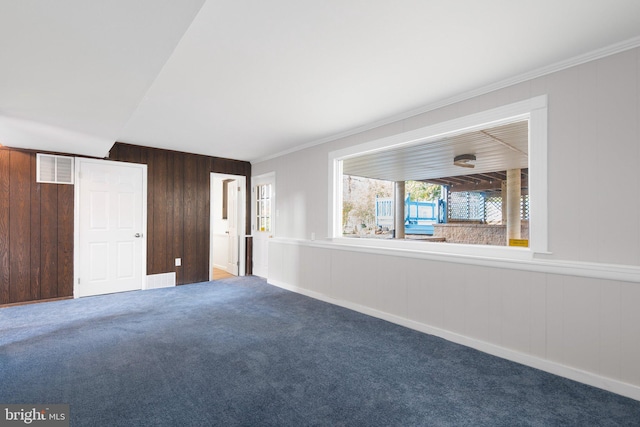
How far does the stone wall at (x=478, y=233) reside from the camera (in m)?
7.30

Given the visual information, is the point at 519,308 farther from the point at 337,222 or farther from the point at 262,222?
the point at 262,222

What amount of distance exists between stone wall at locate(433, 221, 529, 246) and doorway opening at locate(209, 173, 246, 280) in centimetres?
483

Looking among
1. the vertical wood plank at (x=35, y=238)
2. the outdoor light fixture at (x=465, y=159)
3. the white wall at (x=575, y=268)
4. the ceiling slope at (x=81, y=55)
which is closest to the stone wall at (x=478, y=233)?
the outdoor light fixture at (x=465, y=159)

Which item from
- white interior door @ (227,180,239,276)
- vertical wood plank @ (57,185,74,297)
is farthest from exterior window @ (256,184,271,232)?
vertical wood plank @ (57,185,74,297)

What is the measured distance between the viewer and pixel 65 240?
4.57m

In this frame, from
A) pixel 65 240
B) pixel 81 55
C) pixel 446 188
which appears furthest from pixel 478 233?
pixel 65 240

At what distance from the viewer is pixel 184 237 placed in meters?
5.64

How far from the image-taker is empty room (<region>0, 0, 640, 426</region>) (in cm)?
188

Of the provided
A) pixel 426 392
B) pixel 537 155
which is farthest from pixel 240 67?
pixel 426 392

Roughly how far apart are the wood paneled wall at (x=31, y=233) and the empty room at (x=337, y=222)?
27mm

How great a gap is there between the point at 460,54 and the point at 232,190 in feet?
18.0

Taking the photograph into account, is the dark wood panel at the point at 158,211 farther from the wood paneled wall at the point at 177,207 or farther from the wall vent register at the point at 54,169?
the wall vent register at the point at 54,169

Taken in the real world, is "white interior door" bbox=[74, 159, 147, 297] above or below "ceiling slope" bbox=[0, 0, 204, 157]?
below

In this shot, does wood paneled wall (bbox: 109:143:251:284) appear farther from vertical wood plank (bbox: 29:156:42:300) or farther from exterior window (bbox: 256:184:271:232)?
vertical wood plank (bbox: 29:156:42:300)
